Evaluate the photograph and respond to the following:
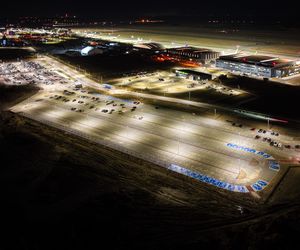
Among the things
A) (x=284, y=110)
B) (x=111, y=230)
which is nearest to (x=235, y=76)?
(x=284, y=110)

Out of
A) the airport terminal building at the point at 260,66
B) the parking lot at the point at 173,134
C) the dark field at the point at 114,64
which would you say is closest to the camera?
the parking lot at the point at 173,134

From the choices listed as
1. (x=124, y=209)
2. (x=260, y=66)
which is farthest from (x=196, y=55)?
(x=124, y=209)

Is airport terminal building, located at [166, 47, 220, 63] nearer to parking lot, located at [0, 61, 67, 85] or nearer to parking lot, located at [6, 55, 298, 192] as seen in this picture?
parking lot, located at [0, 61, 67, 85]

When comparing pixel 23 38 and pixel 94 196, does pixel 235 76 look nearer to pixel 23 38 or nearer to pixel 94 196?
pixel 94 196

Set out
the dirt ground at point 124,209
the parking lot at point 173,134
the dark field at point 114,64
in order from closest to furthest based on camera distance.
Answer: the dirt ground at point 124,209
the parking lot at point 173,134
the dark field at point 114,64

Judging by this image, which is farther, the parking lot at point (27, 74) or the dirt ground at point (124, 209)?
the parking lot at point (27, 74)

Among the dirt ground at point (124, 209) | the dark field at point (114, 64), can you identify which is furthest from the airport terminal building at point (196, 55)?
the dirt ground at point (124, 209)

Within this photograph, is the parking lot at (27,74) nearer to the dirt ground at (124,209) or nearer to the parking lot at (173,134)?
the parking lot at (173,134)
